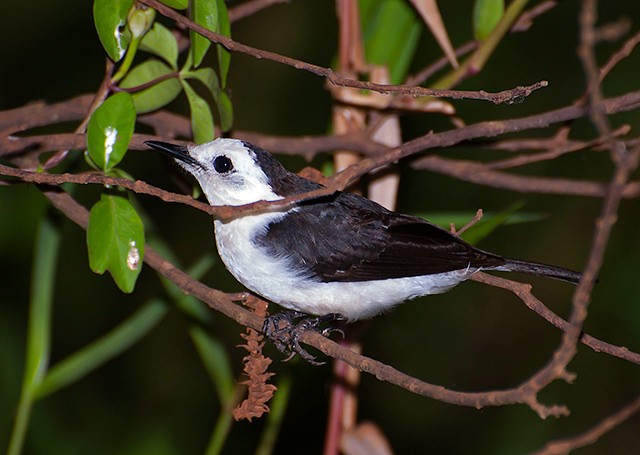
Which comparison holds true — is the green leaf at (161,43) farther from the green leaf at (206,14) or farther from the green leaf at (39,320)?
the green leaf at (39,320)

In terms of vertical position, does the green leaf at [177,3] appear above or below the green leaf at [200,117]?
above

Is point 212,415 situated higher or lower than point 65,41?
lower

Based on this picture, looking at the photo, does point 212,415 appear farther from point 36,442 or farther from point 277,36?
point 277,36

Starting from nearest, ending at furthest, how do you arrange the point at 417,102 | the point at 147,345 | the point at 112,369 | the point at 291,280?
the point at 291,280 → the point at 417,102 → the point at 112,369 → the point at 147,345

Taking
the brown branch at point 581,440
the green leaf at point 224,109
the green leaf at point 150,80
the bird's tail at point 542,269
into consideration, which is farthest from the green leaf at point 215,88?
the brown branch at point 581,440

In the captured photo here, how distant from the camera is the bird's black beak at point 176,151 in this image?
2.74 meters

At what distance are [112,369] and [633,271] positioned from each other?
2.82 meters

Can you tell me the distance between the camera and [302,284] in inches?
113

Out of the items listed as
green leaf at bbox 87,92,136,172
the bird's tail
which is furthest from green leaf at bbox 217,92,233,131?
the bird's tail

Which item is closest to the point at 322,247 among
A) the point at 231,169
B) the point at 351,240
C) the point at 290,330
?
the point at 351,240

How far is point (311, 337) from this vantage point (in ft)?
8.05

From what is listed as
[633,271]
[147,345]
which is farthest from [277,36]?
[633,271]

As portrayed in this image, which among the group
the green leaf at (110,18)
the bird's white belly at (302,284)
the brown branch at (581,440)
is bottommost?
the brown branch at (581,440)

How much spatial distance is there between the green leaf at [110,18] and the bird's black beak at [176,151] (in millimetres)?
465
